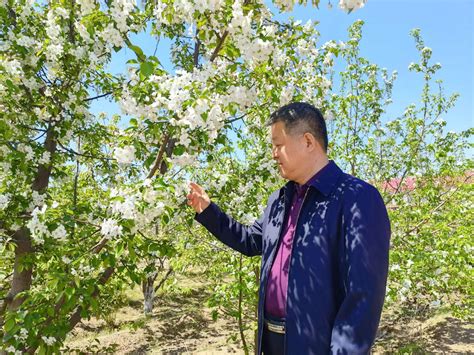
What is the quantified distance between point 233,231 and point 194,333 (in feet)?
30.0

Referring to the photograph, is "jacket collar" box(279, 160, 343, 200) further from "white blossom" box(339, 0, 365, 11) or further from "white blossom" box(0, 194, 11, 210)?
"white blossom" box(0, 194, 11, 210)

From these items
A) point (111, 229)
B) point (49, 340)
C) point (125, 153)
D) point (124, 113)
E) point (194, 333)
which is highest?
point (124, 113)

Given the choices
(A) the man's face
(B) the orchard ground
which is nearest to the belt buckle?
(A) the man's face

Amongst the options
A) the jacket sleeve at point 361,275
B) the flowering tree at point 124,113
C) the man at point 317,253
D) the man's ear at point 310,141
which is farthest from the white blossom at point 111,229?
the jacket sleeve at point 361,275

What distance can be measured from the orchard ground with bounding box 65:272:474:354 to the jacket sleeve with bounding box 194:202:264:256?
5.50 metres

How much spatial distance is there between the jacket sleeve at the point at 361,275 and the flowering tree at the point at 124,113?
1.16 metres

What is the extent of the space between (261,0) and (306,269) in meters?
2.09

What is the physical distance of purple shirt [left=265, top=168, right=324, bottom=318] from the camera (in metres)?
1.89

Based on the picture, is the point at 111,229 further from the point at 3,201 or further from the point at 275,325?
the point at 3,201

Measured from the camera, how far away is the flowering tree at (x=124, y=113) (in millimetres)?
2568

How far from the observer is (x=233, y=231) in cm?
253

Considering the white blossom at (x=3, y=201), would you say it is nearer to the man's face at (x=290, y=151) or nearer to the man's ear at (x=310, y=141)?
the man's face at (x=290, y=151)

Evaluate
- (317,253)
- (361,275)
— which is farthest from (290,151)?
(361,275)

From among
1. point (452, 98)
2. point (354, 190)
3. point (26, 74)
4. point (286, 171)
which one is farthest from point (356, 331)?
point (452, 98)
